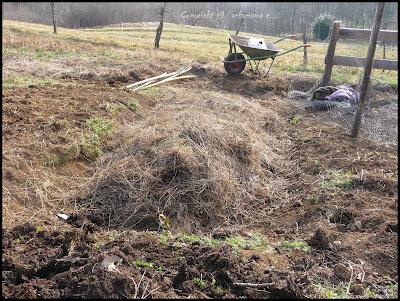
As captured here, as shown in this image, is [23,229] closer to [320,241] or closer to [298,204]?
[320,241]

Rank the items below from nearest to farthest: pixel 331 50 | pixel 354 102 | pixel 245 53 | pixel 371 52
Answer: pixel 371 52 < pixel 354 102 < pixel 331 50 < pixel 245 53

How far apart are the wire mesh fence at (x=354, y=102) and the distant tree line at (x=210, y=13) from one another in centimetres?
2325

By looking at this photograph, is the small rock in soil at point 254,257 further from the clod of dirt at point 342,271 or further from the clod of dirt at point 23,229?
the clod of dirt at point 23,229

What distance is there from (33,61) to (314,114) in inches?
326

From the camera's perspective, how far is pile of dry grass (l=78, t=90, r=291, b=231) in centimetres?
484

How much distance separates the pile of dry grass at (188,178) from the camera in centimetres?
484

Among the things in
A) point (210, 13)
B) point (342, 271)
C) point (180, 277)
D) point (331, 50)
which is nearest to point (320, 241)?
point (342, 271)

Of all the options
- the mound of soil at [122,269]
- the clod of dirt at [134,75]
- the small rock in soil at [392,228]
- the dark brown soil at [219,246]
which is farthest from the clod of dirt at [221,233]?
the clod of dirt at [134,75]

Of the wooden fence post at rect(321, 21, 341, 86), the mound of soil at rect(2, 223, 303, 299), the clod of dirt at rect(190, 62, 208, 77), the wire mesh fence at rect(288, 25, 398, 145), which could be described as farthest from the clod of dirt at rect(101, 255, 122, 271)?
the clod of dirt at rect(190, 62, 208, 77)

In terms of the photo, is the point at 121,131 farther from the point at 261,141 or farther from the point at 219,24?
the point at 219,24

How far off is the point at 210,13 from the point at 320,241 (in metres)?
39.3

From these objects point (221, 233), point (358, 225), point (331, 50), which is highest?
point (331, 50)

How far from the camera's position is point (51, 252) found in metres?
3.83

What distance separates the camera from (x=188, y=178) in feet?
17.0
